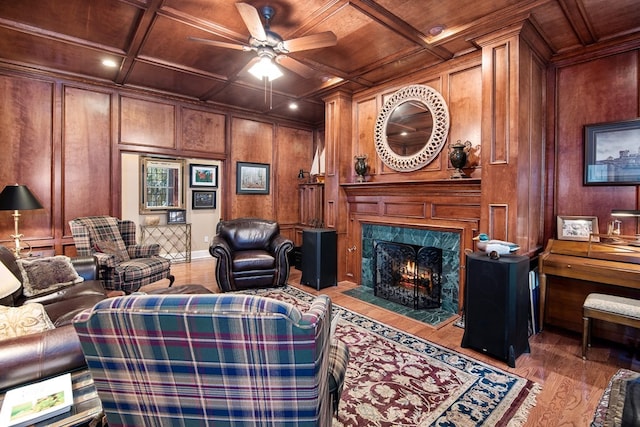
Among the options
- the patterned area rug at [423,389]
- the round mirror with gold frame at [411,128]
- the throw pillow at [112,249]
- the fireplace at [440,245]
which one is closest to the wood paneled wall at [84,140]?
the throw pillow at [112,249]

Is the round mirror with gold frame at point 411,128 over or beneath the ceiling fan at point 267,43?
beneath

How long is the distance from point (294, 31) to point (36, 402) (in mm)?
3194

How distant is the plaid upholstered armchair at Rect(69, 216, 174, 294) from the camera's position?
135 inches

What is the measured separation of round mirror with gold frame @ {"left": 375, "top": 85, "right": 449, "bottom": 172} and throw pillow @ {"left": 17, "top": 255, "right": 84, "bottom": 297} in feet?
11.5

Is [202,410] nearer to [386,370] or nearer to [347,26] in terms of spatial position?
[386,370]

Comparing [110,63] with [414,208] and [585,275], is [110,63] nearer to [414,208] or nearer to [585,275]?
[414,208]

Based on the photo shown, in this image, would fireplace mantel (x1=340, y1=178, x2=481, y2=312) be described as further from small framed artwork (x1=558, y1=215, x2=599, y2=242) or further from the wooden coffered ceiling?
the wooden coffered ceiling

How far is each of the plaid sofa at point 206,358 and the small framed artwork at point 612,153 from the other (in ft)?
10.7

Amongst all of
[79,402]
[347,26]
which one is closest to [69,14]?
[347,26]

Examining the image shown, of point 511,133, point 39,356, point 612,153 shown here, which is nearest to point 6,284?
point 39,356

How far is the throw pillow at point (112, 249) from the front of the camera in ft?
12.0

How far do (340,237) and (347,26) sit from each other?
8.84 feet

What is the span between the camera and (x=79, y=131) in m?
4.45

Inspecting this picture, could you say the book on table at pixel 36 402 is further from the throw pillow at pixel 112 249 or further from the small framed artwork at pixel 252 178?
the small framed artwork at pixel 252 178
